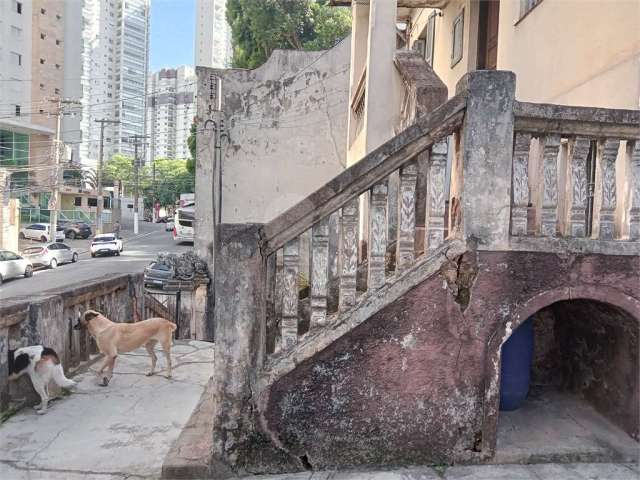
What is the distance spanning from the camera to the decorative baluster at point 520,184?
3.32 meters

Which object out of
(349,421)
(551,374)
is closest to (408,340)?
(349,421)

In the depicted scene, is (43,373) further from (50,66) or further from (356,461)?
(50,66)

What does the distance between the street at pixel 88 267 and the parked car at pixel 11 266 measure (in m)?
0.30

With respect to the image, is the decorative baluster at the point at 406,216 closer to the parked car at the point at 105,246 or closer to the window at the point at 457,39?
the window at the point at 457,39

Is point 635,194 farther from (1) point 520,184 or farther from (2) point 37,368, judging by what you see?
(2) point 37,368

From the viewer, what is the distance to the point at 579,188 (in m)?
3.35

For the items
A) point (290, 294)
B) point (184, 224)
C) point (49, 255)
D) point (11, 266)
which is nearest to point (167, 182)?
point (184, 224)

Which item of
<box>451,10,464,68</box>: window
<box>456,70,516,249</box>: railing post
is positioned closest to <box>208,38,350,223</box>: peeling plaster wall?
<box>451,10,464,68</box>: window

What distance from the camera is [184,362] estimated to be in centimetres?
664

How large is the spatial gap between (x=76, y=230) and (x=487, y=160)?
45.3 m

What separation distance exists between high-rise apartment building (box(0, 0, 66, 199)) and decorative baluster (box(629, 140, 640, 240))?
40.6 metres

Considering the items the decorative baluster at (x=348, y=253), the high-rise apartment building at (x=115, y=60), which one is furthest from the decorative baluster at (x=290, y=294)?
the high-rise apartment building at (x=115, y=60)

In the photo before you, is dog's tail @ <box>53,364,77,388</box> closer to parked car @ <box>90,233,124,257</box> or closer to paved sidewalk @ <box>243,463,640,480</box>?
paved sidewalk @ <box>243,463,640,480</box>

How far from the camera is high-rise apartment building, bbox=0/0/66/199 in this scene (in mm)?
39344
